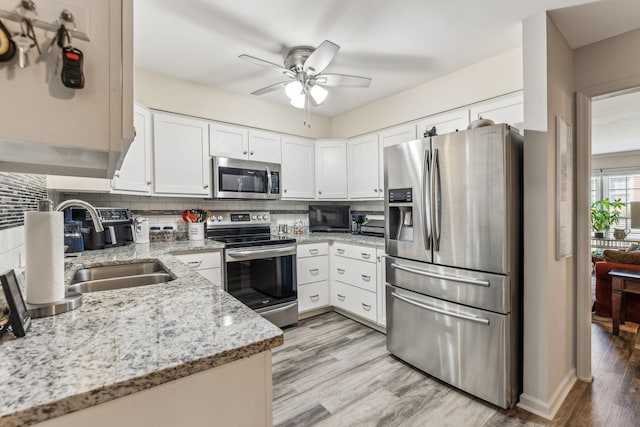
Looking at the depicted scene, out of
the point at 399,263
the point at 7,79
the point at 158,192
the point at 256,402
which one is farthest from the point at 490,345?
the point at 158,192

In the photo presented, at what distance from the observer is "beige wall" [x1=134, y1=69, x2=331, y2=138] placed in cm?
276

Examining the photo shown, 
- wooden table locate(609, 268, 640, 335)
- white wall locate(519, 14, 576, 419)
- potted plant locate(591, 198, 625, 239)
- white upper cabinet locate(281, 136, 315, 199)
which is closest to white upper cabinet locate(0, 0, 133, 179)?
white wall locate(519, 14, 576, 419)

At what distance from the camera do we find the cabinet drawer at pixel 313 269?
323 centimetres

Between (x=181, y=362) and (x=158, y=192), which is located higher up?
(x=158, y=192)

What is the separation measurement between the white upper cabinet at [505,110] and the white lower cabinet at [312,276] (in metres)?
1.99

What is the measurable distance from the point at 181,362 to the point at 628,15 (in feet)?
9.43

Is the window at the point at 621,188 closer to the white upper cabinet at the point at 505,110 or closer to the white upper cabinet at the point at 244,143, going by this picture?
the white upper cabinet at the point at 505,110

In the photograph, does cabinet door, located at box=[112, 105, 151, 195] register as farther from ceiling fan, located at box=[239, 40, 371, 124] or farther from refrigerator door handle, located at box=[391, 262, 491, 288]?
refrigerator door handle, located at box=[391, 262, 491, 288]

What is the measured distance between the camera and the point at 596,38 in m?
2.05

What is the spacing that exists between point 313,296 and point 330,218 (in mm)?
1111

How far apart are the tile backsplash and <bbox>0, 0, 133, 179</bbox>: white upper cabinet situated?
0.58 meters

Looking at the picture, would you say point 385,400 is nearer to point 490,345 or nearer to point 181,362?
point 490,345

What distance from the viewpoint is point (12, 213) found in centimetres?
116

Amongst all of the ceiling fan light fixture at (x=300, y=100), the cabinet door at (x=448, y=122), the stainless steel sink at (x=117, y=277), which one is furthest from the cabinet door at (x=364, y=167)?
the stainless steel sink at (x=117, y=277)
